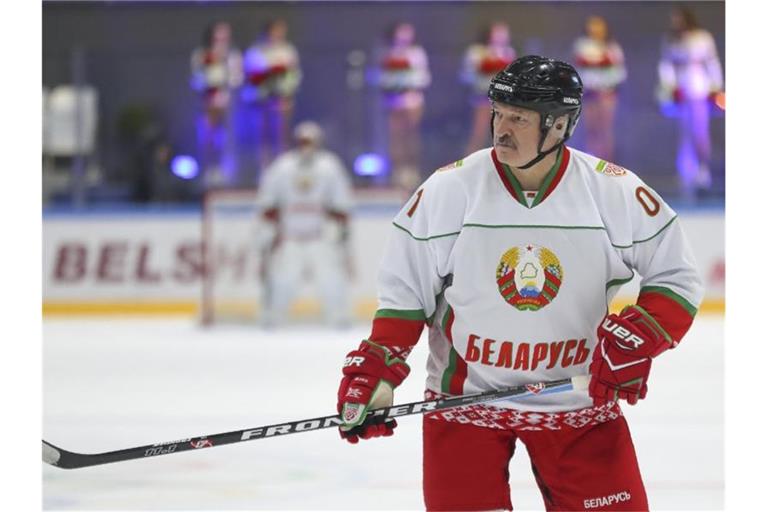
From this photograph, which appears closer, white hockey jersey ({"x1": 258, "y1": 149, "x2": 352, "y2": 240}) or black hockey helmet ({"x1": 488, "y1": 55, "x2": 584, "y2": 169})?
black hockey helmet ({"x1": 488, "y1": 55, "x2": 584, "y2": 169})

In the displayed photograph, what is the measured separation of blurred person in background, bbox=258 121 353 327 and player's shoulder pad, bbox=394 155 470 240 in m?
4.94

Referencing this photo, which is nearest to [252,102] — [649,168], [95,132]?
[95,132]

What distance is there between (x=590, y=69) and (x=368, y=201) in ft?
5.92

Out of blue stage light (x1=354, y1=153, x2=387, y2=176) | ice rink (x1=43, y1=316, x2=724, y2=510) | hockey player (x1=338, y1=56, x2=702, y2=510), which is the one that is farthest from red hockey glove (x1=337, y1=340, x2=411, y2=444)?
blue stage light (x1=354, y1=153, x2=387, y2=176)

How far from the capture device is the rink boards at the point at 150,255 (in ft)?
23.6

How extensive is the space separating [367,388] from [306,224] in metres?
5.13

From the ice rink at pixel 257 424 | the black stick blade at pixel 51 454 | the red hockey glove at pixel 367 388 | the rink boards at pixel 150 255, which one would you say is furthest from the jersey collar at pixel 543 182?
the rink boards at pixel 150 255

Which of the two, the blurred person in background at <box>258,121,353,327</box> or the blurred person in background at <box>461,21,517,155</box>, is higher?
the blurred person in background at <box>461,21,517,155</box>

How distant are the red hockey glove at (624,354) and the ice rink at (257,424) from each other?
0.96 meters

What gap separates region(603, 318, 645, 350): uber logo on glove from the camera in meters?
1.94

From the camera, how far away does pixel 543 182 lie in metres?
2.03

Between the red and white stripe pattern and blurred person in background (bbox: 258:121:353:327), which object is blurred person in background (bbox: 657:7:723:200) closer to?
blurred person in background (bbox: 258:121:353:327)

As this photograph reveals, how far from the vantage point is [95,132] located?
7.74 meters
